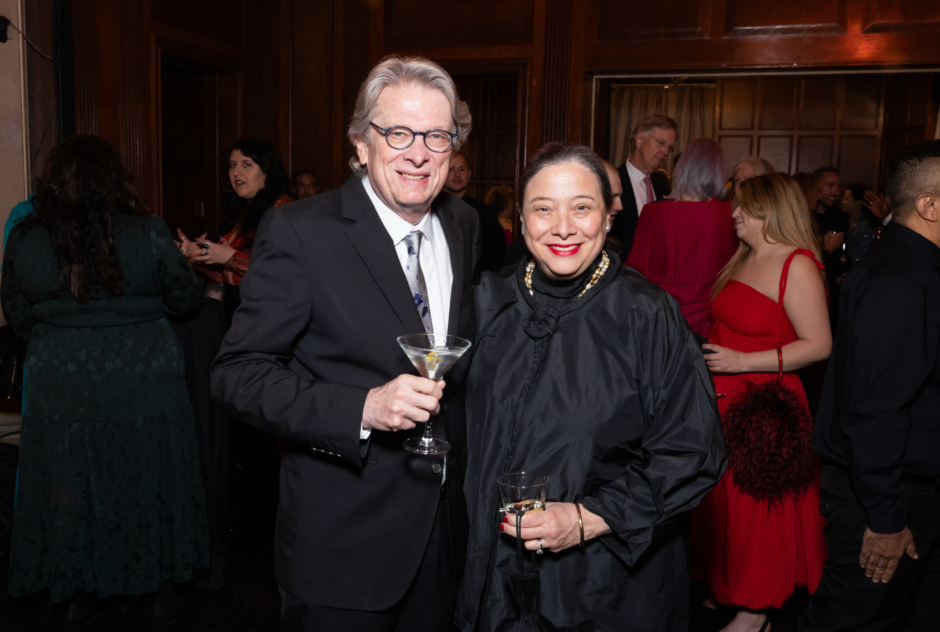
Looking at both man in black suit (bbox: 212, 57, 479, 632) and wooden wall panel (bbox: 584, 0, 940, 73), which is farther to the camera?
wooden wall panel (bbox: 584, 0, 940, 73)

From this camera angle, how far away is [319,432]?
158 centimetres

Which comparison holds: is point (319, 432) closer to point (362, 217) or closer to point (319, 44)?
point (362, 217)

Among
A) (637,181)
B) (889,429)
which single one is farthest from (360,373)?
(637,181)

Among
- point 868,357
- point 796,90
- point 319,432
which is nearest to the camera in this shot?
point 319,432

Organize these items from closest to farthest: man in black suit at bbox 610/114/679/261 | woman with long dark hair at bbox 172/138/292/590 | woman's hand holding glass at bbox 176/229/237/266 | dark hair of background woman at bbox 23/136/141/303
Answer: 1. dark hair of background woman at bbox 23/136/141/303
2. woman with long dark hair at bbox 172/138/292/590
3. woman's hand holding glass at bbox 176/229/237/266
4. man in black suit at bbox 610/114/679/261

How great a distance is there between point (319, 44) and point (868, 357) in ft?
19.3

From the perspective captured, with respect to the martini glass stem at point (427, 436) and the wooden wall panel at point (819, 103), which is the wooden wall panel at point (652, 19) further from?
the martini glass stem at point (427, 436)

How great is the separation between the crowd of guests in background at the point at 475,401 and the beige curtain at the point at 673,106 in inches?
288

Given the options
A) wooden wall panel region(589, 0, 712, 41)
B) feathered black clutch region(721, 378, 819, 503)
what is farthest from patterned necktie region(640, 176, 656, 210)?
feathered black clutch region(721, 378, 819, 503)

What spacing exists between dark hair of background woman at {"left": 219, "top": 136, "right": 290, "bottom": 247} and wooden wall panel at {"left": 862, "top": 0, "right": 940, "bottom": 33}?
4404 mm

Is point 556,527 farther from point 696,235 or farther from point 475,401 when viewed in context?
point 696,235

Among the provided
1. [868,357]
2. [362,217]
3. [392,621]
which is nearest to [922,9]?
[868,357]

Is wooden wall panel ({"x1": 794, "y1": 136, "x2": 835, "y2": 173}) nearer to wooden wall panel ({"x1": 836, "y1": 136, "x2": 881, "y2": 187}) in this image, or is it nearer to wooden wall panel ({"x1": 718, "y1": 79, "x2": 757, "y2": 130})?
wooden wall panel ({"x1": 836, "y1": 136, "x2": 881, "y2": 187})

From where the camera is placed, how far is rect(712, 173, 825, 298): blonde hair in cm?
307
